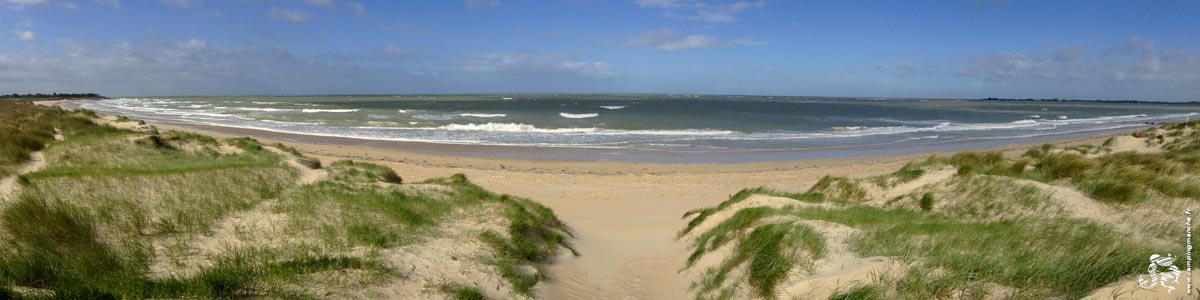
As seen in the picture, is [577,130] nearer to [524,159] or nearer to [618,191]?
[524,159]

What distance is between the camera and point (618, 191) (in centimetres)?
1680

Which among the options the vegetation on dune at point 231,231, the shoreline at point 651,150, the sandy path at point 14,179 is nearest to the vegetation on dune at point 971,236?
the vegetation on dune at point 231,231

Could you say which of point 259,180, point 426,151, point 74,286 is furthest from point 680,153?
point 74,286

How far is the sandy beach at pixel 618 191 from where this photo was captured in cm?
831

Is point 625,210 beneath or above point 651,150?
beneath

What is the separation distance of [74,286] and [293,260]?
5.45 feet

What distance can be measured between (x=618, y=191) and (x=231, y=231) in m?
11.0

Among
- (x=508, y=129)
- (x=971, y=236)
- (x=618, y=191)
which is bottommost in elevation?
(x=618, y=191)

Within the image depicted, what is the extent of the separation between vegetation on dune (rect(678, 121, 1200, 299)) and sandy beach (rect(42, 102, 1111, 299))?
77 centimetres

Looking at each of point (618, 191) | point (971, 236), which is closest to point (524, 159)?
point (618, 191)

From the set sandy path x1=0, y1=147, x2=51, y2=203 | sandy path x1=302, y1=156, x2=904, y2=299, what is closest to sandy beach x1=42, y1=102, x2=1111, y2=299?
sandy path x1=302, y1=156, x2=904, y2=299

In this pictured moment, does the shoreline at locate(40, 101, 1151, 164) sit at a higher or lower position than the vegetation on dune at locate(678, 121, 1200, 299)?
lower

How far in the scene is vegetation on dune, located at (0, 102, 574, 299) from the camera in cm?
482

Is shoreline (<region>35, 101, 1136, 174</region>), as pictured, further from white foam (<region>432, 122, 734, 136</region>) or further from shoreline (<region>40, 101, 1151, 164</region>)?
white foam (<region>432, 122, 734, 136</region>)
